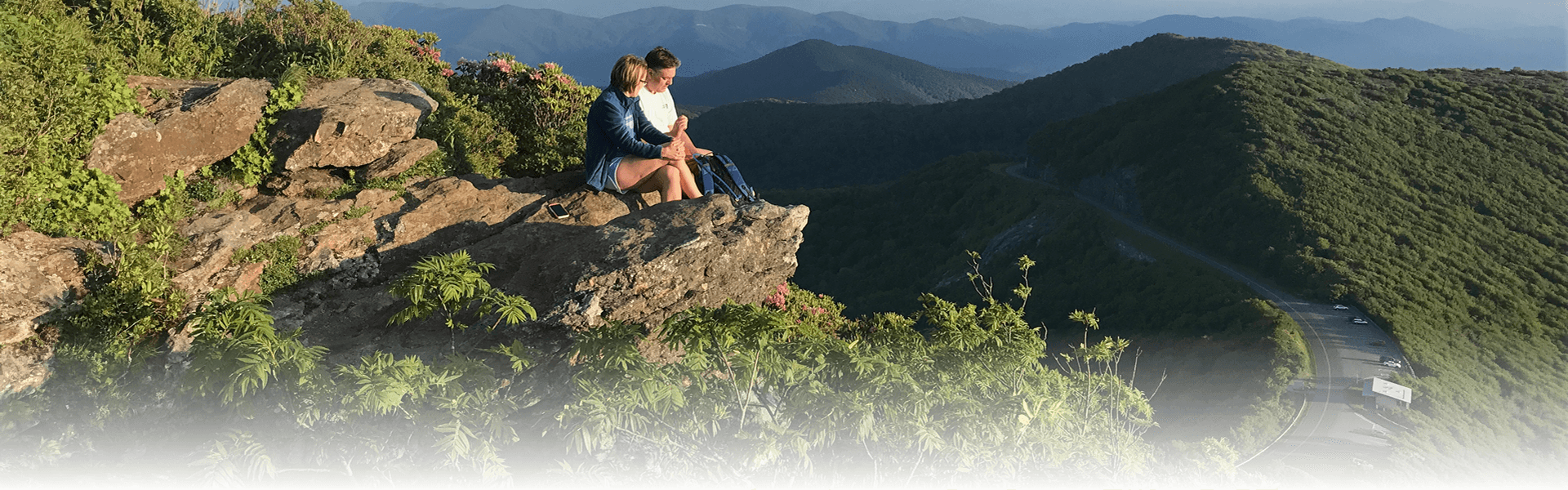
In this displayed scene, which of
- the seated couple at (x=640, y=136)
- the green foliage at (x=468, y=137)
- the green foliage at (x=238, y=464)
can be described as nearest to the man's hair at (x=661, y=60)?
the seated couple at (x=640, y=136)

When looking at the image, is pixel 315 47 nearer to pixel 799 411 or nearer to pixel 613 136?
pixel 613 136

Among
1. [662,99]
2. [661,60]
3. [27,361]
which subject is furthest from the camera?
[662,99]

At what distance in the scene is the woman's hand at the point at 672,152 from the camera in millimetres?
8086

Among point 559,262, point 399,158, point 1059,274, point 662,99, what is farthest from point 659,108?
point 1059,274

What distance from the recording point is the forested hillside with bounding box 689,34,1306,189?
145m

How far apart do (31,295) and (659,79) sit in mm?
5355

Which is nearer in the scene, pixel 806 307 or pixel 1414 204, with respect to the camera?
pixel 806 307

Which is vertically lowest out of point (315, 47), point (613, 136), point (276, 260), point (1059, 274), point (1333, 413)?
point (1333, 413)

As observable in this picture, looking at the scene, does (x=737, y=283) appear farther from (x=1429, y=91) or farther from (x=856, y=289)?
(x=1429, y=91)

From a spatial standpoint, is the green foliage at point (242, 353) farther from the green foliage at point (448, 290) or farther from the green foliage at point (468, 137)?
the green foliage at point (468, 137)

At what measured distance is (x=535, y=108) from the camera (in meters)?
10.8

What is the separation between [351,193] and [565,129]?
334 cm

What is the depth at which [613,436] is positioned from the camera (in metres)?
5.08

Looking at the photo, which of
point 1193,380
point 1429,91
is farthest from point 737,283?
point 1429,91
